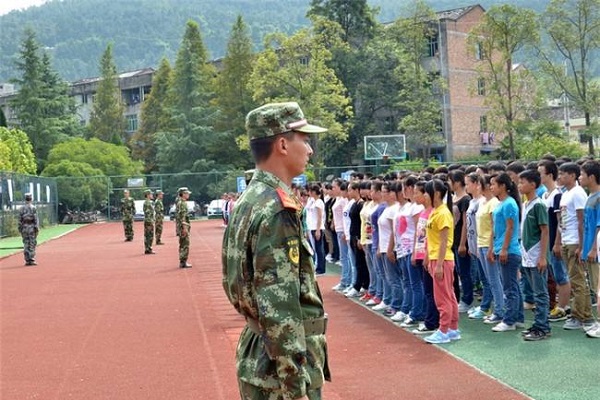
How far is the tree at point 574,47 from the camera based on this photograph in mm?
37125

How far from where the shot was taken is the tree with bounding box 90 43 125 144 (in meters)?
81.3

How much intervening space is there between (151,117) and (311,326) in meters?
72.9

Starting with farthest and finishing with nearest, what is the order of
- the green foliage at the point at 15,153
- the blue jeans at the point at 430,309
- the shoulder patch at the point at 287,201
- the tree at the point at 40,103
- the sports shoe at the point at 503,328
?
the tree at the point at 40,103 → the green foliage at the point at 15,153 → the blue jeans at the point at 430,309 → the sports shoe at the point at 503,328 → the shoulder patch at the point at 287,201

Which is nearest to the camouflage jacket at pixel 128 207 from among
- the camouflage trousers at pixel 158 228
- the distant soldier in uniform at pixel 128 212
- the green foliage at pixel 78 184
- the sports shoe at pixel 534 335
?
the distant soldier in uniform at pixel 128 212

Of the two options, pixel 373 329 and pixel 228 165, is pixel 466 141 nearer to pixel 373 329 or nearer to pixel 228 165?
pixel 228 165

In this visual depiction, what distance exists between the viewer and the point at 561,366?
279 inches

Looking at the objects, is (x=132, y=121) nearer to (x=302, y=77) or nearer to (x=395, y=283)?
(x=302, y=77)

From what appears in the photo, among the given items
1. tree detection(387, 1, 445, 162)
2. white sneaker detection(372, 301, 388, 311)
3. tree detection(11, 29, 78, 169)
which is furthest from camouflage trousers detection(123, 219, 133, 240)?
tree detection(11, 29, 78, 169)

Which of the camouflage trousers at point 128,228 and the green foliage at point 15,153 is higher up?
the green foliage at point 15,153

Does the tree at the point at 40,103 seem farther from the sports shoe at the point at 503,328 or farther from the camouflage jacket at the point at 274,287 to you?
the camouflage jacket at the point at 274,287

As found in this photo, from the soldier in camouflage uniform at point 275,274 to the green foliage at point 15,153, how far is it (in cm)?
3869

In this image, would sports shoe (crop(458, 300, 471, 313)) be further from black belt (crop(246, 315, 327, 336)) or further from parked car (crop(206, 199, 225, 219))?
parked car (crop(206, 199, 225, 219))

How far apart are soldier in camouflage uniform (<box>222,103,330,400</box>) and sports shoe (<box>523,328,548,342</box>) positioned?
518 centimetres

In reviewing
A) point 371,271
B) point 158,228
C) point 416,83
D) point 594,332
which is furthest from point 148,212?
point 416,83
